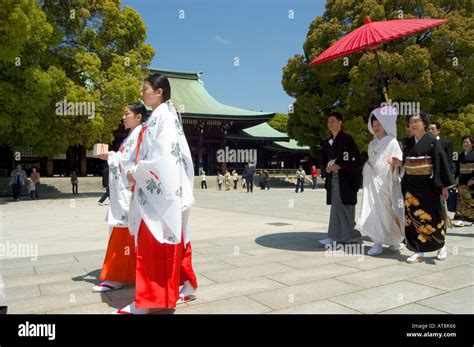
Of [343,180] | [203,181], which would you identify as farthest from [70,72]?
[343,180]

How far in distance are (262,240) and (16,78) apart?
513 inches

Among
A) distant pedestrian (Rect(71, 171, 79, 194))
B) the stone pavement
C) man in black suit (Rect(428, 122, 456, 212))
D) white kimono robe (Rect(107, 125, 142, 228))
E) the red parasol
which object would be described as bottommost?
the stone pavement

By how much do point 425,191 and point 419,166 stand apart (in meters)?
0.31

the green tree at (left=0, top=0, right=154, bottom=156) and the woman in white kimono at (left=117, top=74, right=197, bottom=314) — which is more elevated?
the green tree at (left=0, top=0, right=154, bottom=156)

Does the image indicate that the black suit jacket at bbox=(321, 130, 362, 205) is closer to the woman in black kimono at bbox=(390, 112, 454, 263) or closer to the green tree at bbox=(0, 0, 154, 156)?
the woman in black kimono at bbox=(390, 112, 454, 263)

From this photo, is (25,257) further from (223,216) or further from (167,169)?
(223,216)

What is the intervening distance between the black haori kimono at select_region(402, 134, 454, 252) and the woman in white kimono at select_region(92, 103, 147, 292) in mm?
3347

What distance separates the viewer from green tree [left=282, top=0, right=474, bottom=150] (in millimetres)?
19266

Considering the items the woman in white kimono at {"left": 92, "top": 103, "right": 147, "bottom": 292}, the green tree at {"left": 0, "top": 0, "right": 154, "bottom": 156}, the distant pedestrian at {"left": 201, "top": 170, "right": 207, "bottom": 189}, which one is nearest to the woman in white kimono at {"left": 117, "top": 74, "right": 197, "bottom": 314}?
the woman in white kimono at {"left": 92, "top": 103, "right": 147, "bottom": 292}

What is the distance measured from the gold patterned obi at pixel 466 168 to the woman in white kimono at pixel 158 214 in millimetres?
6434

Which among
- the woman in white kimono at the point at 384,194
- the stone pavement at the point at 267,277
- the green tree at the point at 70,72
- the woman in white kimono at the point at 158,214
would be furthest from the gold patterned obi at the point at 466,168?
the green tree at the point at 70,72

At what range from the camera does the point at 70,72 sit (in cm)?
1677
